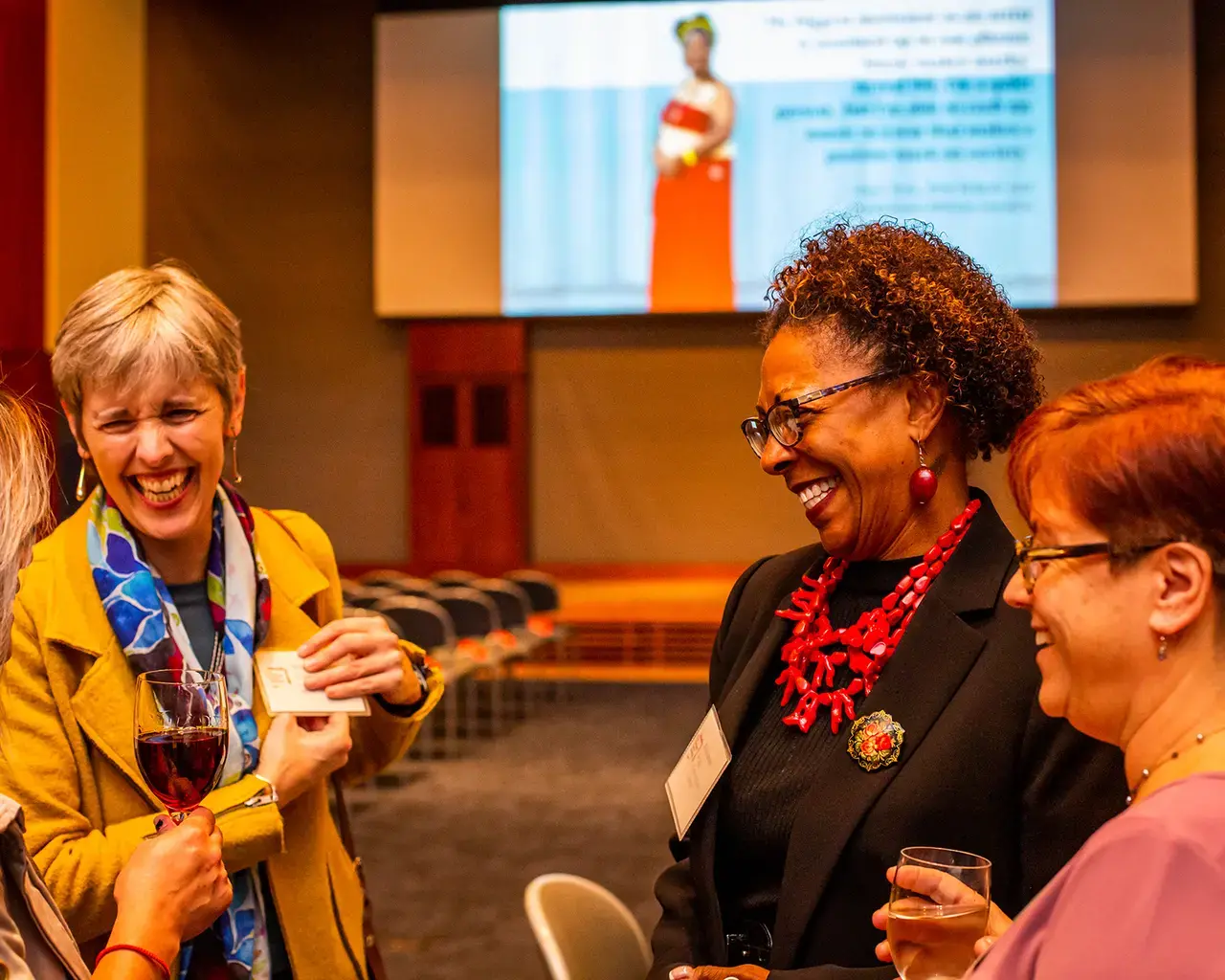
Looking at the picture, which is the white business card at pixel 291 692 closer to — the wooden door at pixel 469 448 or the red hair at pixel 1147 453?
the red hair at pixel 1147 453

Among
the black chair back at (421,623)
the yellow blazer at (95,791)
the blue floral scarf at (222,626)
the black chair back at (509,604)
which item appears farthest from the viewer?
the black chair back at (509,604)

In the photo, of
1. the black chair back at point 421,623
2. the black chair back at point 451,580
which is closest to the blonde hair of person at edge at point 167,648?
the black chair back at point 421,623

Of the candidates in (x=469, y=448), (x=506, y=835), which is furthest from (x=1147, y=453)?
(x=469, y=448)

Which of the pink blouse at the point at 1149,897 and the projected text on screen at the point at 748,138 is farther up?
the projected text on screen at the point at 748,138

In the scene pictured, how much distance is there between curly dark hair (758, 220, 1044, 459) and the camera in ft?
5.63

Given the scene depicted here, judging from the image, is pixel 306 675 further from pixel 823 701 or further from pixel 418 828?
pixel 418 828

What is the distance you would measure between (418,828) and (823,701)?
4.37 m

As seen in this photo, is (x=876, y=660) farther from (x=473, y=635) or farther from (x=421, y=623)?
(x=473, y=635)

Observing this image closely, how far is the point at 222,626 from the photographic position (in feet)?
6.31

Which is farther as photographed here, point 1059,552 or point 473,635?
point 473,635

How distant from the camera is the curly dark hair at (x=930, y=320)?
1.72 metres

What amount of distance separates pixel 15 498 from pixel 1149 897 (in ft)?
3.71

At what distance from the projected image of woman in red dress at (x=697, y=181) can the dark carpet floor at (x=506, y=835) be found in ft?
14.6

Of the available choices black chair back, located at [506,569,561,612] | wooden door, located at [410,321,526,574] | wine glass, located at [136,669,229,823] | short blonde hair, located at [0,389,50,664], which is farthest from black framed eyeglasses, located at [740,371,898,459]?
wooden door, located at [410,321,526,574]
